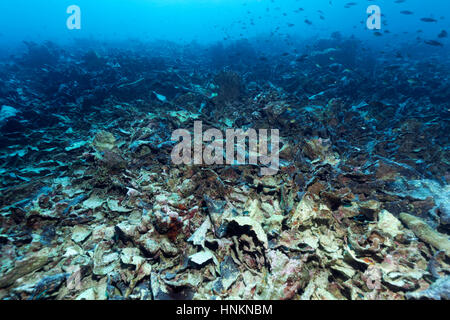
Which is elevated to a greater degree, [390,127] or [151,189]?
[390,127]

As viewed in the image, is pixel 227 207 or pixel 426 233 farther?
pixel 227 207

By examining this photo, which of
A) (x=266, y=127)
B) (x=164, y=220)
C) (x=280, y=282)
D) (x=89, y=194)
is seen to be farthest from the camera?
(x=266, y=127)

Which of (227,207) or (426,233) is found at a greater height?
(227,207)

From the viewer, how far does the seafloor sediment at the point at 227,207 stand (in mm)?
2891

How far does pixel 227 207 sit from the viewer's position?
409 cm

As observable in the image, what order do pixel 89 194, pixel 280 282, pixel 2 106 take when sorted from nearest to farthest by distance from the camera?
pixel 280 282 → pixel 89 194 → pixel 2 106

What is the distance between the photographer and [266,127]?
7.18 meters

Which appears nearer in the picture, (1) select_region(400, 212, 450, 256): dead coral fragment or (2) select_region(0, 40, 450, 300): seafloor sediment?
(2) select_region(0, 40, 450, 300): seafloor sediment

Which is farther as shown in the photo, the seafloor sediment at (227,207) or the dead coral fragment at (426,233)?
the dead coral fragment at (426,233)

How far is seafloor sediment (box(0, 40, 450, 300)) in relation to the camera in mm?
2891
